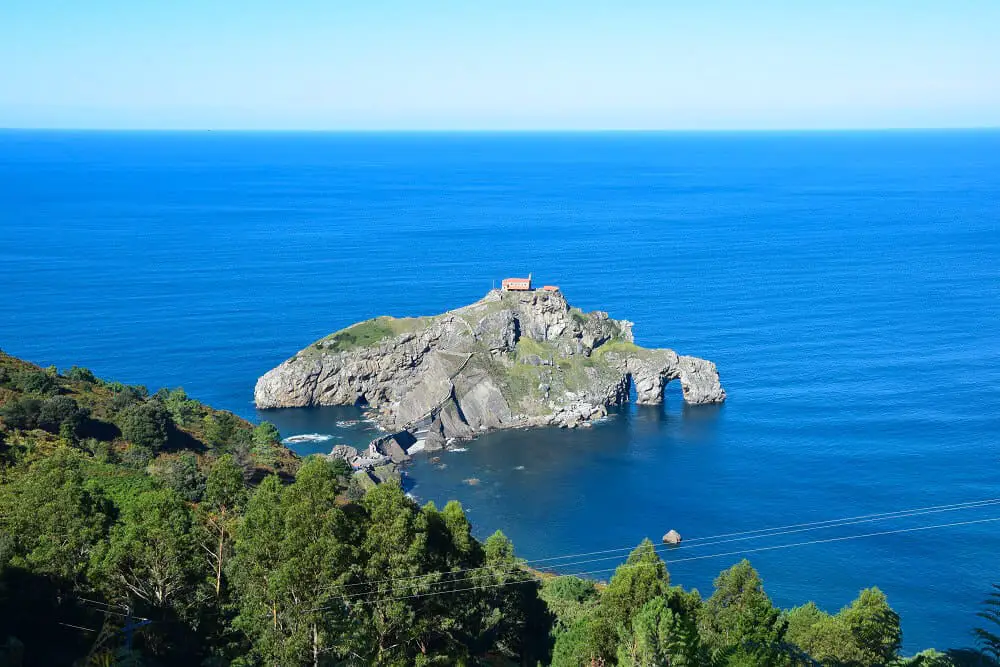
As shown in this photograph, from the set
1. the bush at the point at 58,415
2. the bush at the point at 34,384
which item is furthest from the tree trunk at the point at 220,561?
the bush at the point at 34,384

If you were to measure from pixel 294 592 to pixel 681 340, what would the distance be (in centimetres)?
8141

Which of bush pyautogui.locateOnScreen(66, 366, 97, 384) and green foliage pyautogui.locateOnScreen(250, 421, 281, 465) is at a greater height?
bush pyautogui.locateOnScreen(66, 366, 97, 384)

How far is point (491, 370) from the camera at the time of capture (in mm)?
79312

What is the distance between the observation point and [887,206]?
198m

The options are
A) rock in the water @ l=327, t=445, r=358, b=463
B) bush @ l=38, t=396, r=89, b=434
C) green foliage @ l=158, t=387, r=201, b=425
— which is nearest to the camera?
bush @ l=38, t=396, r=89, b=434

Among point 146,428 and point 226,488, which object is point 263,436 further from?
point 226,488

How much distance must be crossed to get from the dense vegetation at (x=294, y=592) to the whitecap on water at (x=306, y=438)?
43.6 m

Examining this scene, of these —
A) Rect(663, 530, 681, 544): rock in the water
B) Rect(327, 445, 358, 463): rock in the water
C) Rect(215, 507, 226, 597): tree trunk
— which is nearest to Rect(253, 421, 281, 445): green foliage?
Rect(327, 445, 358, 463): rock in the water

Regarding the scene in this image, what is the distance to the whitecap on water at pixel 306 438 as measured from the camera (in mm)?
73250

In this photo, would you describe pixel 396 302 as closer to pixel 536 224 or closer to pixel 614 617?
A: pixel 536 224

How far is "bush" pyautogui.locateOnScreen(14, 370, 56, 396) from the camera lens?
137 feet

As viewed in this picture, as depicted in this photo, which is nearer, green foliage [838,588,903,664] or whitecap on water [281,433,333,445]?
green foliage [838,588,903,664]

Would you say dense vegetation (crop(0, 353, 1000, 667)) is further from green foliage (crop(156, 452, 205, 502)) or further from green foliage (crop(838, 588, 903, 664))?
green foliage (crop(838, 588, 903, 664))

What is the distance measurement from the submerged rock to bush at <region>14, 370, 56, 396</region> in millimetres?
37371
